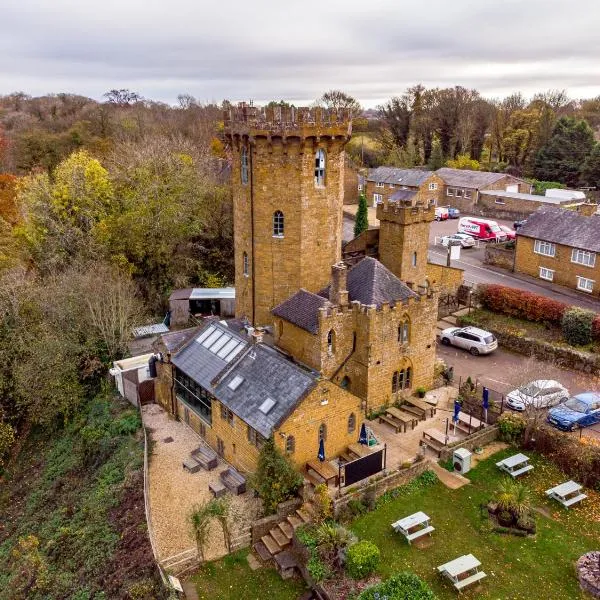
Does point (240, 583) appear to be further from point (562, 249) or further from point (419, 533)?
point (562, 249)

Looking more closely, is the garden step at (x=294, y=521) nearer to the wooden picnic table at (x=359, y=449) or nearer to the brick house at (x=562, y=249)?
the wooden picnic table at (x=359, y=449)

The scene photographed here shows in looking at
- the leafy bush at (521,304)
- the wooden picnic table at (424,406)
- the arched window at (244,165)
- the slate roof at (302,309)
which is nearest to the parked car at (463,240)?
the leafy bush at (521,304)

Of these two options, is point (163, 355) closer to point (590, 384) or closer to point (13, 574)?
point (13, 574)

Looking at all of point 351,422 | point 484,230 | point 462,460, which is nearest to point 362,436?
point 351,422

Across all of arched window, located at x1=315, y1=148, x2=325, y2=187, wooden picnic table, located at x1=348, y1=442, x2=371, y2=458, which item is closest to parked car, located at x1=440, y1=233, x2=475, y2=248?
arched window, located at x1=315, y1=148, x2=325, y2=187

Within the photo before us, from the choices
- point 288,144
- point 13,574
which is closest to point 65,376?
point 13,574

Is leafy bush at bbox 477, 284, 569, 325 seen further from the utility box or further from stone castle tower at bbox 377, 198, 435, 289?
the utility box
